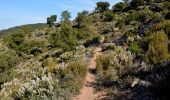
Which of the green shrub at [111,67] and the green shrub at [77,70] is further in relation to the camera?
the green shrub at [77,70]

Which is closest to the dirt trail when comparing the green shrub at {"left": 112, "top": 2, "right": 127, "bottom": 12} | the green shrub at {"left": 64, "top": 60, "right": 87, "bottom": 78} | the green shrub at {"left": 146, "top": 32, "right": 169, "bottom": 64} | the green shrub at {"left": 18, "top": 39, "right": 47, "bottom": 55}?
the green shrub at {"left": 64, "top": 60, "right": 87, "bottom": 78}

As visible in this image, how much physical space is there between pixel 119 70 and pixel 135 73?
143 centimetres

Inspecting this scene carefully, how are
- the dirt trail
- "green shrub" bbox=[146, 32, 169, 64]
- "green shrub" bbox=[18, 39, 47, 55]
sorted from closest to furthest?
the dirt trail < "green shrub" bbox=[146, 32, 169, 64] < "green shrub" bbox=[18, 39, 47, 55]

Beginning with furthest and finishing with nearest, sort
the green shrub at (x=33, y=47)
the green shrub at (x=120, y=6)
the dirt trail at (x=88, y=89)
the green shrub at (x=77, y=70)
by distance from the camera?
the green shrub at (x=120, y=6) → the green shrub at (x=33, y=47) → the green shrub at (x=77, y=70) → the dirt trail at (x=88, y=89)

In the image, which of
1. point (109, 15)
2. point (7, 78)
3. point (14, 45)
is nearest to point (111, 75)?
point (7, 78)

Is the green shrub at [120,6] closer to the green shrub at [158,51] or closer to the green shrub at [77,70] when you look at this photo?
the green shrub at [158,51]

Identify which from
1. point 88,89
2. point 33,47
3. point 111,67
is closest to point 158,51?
point 111,67

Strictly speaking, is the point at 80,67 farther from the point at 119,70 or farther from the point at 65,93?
the point at 65,93

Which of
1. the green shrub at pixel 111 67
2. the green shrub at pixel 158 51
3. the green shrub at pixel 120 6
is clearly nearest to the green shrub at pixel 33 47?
the green shrub at pixel 120 6

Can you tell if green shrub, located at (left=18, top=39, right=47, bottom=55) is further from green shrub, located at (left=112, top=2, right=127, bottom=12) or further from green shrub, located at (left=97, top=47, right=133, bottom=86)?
green shrub, located at (left=97, top=47, right=133, bottom=86)

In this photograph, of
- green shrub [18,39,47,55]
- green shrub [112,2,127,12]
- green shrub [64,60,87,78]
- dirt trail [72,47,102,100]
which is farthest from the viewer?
green shrub [112,2,127,12]

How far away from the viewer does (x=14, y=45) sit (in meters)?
50.9

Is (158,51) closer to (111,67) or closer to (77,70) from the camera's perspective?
(111,67)

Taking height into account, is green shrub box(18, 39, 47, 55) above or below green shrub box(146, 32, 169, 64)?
below
